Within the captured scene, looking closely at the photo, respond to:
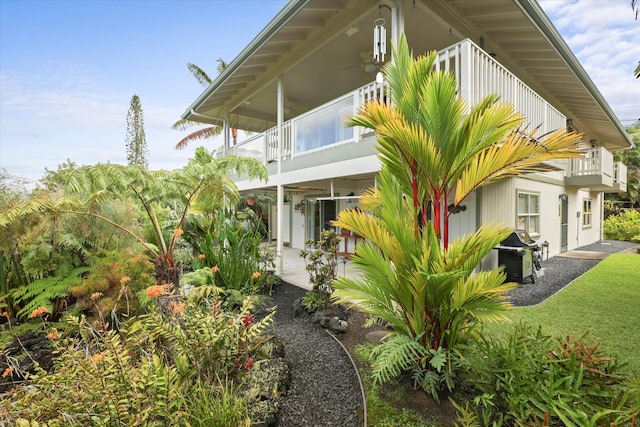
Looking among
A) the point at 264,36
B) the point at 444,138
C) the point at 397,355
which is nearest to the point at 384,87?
the point at 264,36

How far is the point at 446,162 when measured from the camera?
300cm

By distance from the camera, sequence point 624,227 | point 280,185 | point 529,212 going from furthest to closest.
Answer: point 624,227 < point 280,185 < point 529,212

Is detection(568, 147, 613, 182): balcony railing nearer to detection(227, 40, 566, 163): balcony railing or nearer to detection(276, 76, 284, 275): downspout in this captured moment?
detection(227, 40, 566, 163): balcony railing

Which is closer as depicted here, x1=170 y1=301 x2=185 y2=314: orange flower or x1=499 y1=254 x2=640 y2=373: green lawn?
x1=170 y1=301 x2=185 y2=314: orange flower

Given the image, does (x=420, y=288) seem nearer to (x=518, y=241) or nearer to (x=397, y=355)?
(x=397, y=355)

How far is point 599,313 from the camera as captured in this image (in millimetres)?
5164

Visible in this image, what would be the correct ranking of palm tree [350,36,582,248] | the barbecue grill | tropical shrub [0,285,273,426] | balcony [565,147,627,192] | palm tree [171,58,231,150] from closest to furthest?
1. tropical shrub [0,285,273,426]
2. palm tree [350,36,582,248]
3. the barbecue grill
4. balcony [565,147,627,192]
5. palm tree [171,58,231,150]

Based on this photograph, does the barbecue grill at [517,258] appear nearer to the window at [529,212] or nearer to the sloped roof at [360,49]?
the window at [529,212]

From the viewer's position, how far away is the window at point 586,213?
14.3m

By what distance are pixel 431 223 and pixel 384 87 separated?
12.9 ft

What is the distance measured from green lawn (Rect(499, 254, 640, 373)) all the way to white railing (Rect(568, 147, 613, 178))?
4602mm

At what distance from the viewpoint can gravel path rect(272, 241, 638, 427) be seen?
2.75 m

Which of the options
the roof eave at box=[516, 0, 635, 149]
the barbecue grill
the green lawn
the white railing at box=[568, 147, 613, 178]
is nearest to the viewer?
the green lawn

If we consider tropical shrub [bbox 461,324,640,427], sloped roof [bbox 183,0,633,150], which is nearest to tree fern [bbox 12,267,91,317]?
tropical shrub [bbox 461,324,640,427]
